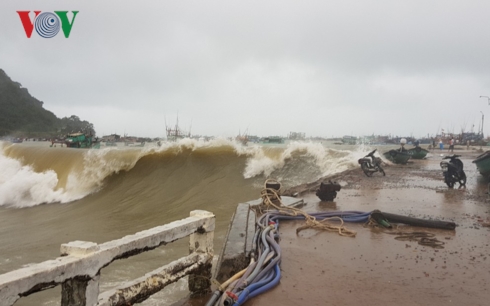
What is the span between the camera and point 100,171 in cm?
1916

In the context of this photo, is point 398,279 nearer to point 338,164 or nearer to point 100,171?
point 338,164

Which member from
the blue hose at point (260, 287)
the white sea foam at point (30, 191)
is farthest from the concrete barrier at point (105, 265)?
the white sea foam at point (30, 191)

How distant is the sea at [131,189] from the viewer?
8277mm

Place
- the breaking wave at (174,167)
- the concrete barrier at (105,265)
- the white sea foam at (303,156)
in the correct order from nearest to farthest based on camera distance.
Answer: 1. the concrete barrier at (105,265)
2. the breaking wave at (174,167)
3. the white sea foam at (303,156)

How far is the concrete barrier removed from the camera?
1.82 metres

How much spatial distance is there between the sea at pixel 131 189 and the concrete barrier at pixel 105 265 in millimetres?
2082

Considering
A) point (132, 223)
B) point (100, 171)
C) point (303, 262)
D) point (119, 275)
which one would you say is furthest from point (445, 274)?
point (100, 171)

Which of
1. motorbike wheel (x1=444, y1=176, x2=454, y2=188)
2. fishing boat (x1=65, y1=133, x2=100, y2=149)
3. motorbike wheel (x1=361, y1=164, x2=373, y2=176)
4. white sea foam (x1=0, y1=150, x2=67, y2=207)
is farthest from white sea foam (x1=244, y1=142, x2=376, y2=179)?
fishing boat (x1=65, y1=133, x2=100, y2=149)

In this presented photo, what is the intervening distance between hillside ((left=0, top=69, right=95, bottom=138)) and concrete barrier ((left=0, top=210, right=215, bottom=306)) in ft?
312

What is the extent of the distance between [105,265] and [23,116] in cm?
11460

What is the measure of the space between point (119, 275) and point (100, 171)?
14791mm

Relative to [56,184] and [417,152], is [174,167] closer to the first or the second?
[56,184]

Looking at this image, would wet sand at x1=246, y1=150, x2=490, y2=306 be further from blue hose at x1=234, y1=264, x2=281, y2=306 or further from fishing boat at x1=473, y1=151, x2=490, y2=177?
fishing boat at x1=473, y1=151, x2=490, y2=177

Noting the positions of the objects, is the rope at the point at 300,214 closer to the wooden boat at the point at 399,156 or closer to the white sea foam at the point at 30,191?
the white sea foam at the point at 30,191
